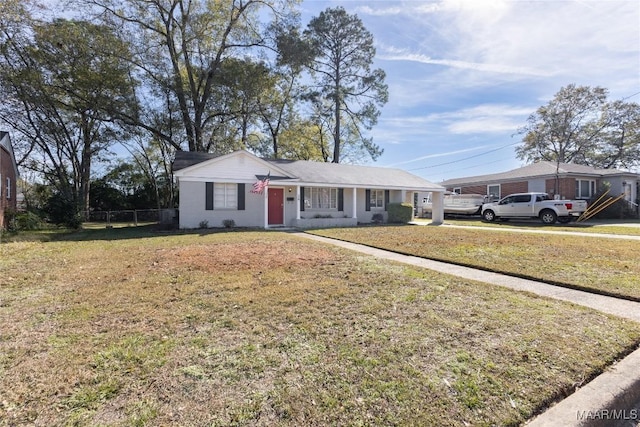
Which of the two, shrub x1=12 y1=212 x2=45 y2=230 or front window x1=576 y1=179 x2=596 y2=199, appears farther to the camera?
front window x1=576 y1=179 x2=596 y2=199

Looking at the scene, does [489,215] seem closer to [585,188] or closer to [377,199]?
[377,199]

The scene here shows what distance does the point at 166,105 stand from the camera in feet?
77.5

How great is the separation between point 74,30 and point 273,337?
22737 mm

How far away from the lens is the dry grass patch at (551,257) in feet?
17.6

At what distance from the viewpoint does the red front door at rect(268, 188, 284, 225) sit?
16266mm

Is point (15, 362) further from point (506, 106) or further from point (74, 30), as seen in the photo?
point (506, 106)

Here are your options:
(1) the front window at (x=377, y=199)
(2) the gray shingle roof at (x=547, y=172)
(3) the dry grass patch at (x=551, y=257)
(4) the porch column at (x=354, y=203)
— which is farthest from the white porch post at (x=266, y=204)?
(2) the gray shingle roof at (x=547, y=172)

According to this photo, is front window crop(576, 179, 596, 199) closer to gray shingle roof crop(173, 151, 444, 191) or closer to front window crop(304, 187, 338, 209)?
gray shingle roof crop(173, 151, 444, 191)

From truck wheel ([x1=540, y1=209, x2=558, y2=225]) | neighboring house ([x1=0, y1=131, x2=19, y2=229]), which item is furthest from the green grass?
neighboring house ([x1=0, y1=131, x2=19, y2=229])

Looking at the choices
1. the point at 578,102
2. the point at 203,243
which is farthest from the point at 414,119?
the point at 203,243

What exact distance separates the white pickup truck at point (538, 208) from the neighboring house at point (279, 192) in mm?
3588

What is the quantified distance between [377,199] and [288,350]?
1761 centimetres

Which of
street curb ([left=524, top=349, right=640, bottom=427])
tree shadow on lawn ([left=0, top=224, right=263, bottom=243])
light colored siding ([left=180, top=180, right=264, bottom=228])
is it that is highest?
light colored siding ([left=180, top=180, right=264, bottom=228])

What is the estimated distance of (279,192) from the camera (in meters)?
16.6
